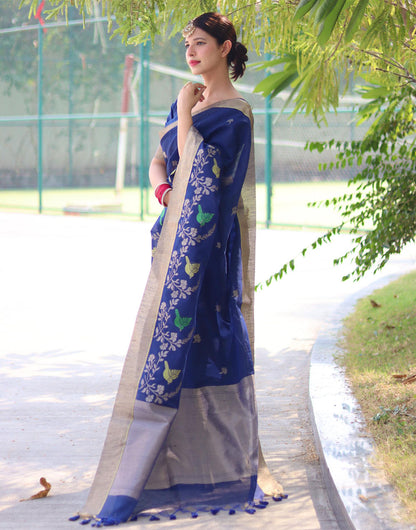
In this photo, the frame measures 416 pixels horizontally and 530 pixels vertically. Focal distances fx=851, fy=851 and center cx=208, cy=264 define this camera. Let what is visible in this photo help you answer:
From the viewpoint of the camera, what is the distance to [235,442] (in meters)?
3.21

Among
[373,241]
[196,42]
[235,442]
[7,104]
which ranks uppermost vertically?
[196,42]

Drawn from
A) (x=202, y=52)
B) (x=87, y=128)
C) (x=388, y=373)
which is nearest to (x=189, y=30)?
(x=202, y=52)

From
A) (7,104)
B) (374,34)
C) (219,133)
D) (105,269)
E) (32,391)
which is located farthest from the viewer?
(7,104)

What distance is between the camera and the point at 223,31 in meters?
3.24

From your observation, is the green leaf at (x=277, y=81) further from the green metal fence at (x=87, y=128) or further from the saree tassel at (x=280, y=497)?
the green metal fence at (x=87, y=128)

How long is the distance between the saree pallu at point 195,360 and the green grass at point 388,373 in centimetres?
52

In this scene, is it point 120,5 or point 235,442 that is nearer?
point 235,442

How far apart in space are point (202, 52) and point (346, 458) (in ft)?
5.41

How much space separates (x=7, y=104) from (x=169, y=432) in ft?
103

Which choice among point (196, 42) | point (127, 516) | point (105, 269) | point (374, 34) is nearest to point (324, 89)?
point (374, 34)

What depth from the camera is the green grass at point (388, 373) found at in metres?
3.14

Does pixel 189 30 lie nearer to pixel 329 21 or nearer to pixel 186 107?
pixel 186 107

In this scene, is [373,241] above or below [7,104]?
above

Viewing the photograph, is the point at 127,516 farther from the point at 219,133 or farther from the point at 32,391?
the point at 32,391
